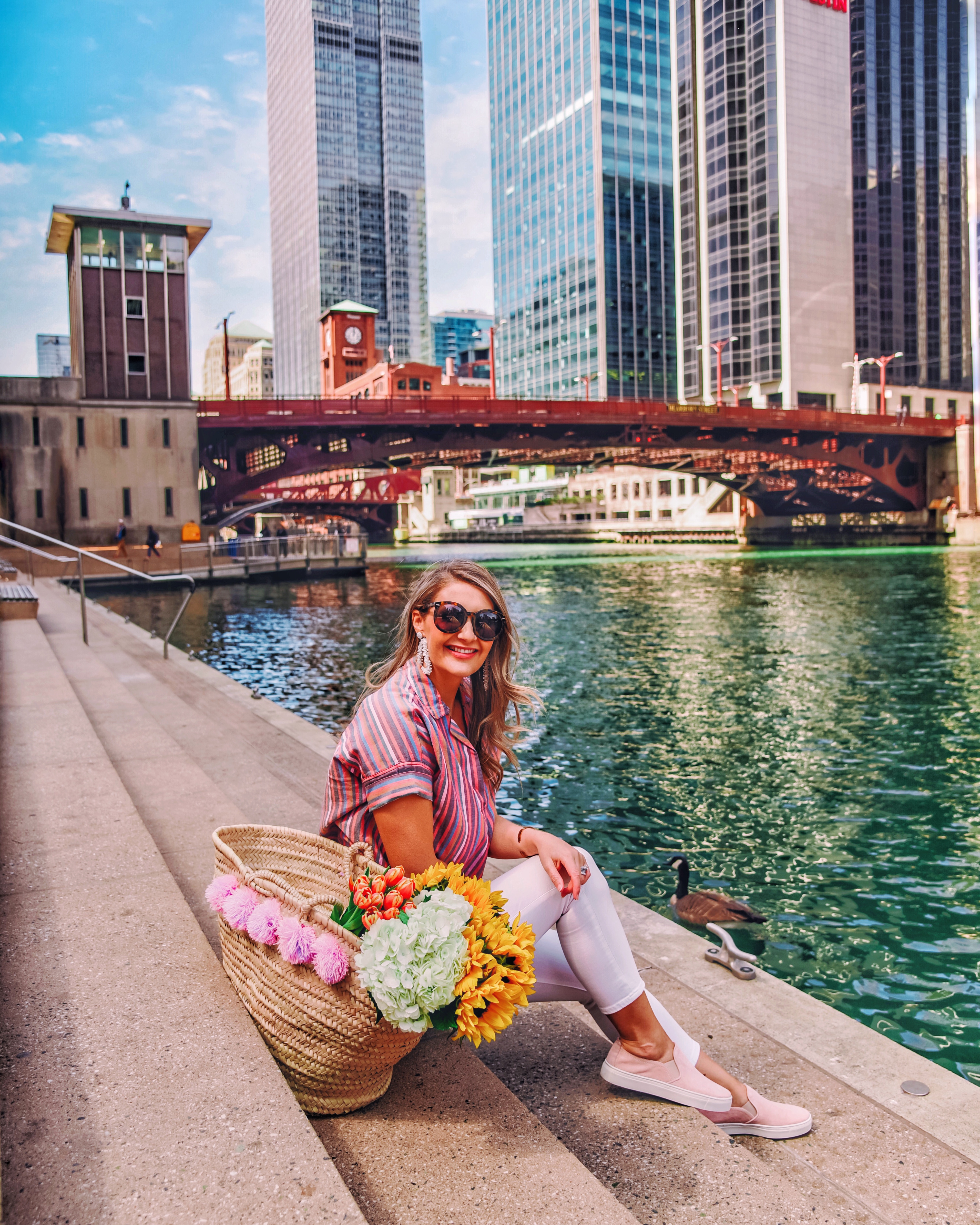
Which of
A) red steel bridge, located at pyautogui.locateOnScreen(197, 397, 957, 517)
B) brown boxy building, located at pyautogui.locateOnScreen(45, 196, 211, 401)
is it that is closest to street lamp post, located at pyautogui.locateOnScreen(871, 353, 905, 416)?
red steel bridge, located at pyautogui.locateOnScreen(197, 397, 957, 517)

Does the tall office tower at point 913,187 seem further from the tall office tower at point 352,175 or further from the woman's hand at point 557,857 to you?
the woman's hand at point 557,857

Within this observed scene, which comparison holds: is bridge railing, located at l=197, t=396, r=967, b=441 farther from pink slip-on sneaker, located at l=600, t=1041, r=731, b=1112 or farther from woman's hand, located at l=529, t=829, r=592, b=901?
pink slip-on sneaker, located at l=600, t=1041, r=731, b=1112

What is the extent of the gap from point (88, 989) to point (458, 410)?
156ft

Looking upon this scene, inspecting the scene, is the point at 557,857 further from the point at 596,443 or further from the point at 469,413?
the point at 596,443

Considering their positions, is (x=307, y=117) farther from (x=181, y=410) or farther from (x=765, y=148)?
(x=181, y=410)

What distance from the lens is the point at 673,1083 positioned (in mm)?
2689

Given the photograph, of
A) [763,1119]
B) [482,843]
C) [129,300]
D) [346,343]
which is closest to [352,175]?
[346,343]

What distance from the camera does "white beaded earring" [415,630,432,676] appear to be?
2879 millimetres

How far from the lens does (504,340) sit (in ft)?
473

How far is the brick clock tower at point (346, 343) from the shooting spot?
143625 mm

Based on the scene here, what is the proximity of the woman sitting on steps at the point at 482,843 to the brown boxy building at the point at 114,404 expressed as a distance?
46110 millimetres

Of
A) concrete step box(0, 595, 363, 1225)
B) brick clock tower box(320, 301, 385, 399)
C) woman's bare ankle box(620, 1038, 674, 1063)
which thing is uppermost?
brick clock tower box(320, 301, 385, 399)

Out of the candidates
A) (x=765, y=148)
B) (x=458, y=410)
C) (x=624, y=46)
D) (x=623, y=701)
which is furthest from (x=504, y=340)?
(x=623, y=701)

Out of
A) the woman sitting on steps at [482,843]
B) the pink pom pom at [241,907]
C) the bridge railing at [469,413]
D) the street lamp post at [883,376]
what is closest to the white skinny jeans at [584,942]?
the woman sitting on steps at [482,843]
